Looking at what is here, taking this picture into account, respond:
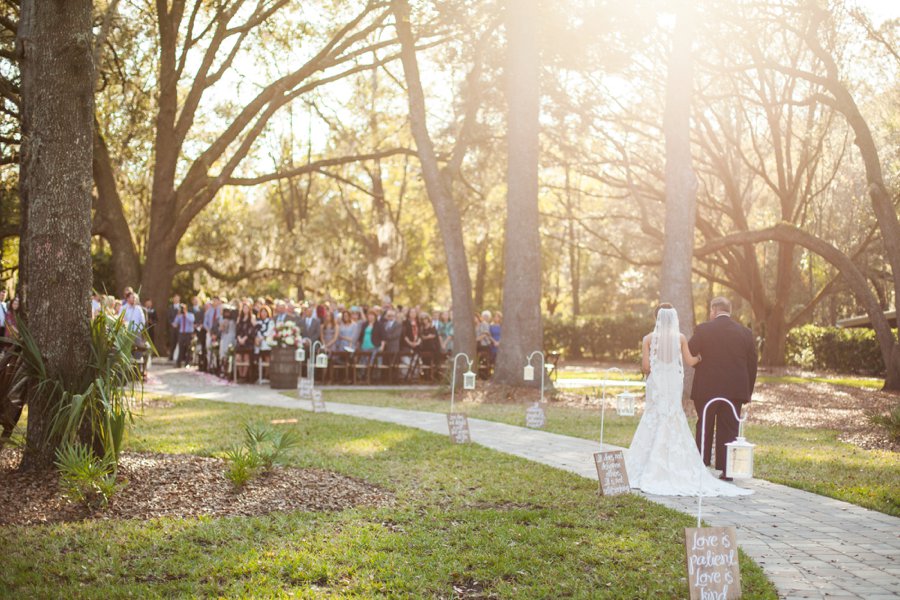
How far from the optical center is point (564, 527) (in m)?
7.17

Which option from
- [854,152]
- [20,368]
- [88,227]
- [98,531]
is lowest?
[98,531]

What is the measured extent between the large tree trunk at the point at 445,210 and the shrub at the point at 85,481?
14.0 m

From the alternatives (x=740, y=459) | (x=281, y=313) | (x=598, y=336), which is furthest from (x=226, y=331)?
(x=598, y=336)

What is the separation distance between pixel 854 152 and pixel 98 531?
3398 cm

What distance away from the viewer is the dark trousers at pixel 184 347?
2816cm

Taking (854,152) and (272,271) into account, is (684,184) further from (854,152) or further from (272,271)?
(272,271)

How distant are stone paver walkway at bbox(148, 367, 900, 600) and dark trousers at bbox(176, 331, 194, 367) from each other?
17431 mm

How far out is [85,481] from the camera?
7203mm

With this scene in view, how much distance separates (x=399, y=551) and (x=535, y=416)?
7977mm

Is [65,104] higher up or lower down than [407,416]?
higher up

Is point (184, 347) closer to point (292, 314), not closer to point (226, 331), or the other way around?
point (226, 331)

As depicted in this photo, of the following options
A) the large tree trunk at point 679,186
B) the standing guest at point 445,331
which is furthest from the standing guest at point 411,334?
the large tree trunk at point 679,186

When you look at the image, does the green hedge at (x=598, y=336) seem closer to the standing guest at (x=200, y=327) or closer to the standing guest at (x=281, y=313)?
the standing guest at (x=200, y=327)

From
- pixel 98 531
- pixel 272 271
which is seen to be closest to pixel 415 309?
pixel 272 271
